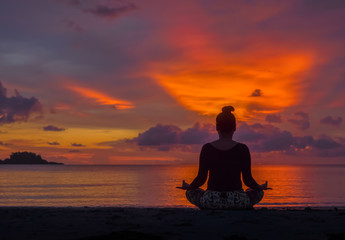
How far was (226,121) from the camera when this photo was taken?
11.6m

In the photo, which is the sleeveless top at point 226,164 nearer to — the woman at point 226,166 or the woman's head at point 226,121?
the woman at point 226,166

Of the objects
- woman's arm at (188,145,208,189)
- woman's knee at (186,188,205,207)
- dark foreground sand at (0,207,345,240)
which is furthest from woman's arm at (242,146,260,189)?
dark foreground sand at (0,207,345,240)

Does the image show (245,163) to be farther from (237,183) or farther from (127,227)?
(127,227)

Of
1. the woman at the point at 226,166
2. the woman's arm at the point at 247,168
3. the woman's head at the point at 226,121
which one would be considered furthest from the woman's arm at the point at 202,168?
the woman's arm at the point at 247,168

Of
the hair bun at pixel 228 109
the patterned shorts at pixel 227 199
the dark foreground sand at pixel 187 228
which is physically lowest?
the dark foreground sand at pixel 187 228

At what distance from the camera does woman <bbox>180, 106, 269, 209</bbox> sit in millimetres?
11555

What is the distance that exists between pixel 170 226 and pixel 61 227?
2375mm

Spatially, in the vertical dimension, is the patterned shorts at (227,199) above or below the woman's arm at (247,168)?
below

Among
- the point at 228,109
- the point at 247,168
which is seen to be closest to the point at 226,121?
the point at 228,109

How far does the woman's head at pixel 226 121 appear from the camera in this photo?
1160 cm

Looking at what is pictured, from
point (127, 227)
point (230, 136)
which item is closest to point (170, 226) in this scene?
point (127, 227)

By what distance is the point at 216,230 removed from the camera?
8.16m

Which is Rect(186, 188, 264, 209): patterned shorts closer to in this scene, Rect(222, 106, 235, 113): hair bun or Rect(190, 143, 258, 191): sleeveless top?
Rect(190, 143, 258, 191): sleeveless top

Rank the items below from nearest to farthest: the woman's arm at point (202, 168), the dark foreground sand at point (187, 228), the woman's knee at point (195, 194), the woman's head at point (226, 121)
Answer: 1. the dark foreground sand at point (187, 228)
2. the woman's head at point (226, 121)
3. the woman's arm at point (202, 168)
4. the woman's knee at point (195, 194)
